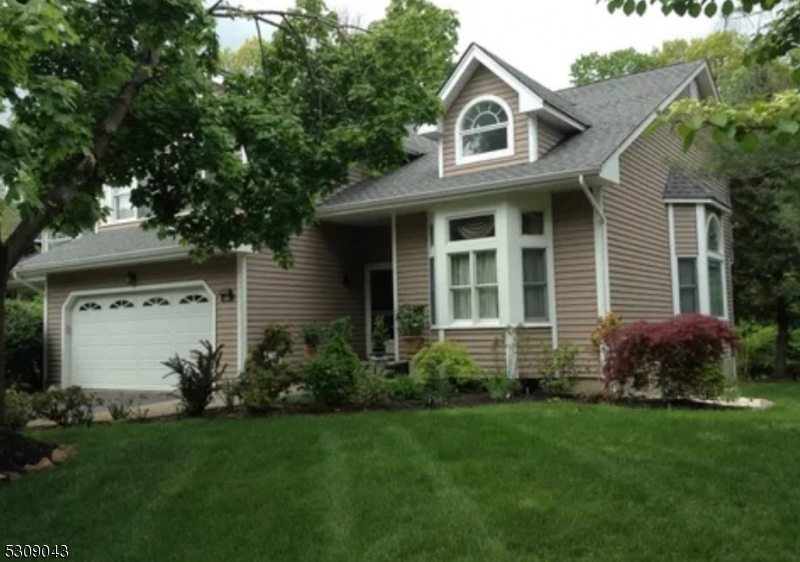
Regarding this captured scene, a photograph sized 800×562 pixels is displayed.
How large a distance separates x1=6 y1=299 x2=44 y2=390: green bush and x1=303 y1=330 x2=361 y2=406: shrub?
9.71 m

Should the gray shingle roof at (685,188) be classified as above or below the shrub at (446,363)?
above

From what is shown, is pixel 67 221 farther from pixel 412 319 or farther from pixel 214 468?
pixel 412 319

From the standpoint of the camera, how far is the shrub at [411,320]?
1276 centimetres

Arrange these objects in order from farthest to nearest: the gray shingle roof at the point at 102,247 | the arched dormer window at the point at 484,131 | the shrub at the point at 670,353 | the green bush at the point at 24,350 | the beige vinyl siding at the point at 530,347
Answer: the green bush at the point at 24,350
the gray shingle roof at the point at 102,247
the arched dormer window at the point at 484,131
the beige vinyl siding at the point at 530,347
the shrub at the point at 670,353

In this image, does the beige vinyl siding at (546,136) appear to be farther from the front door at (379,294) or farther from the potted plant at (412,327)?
the front door at (379,294)

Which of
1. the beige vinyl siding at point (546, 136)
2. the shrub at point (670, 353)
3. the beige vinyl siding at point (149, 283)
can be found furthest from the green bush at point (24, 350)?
the shrub at point (670, 353)

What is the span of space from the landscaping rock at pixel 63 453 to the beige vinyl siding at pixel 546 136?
8413 millimetres

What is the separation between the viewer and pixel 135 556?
4324 millimetres

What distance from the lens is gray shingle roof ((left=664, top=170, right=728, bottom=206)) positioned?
13641 millimetres

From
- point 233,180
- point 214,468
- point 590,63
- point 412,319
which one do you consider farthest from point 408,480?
point 590,63

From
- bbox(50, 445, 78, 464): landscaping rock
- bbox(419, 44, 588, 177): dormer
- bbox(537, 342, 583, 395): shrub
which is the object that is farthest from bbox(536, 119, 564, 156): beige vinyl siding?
bbox(50, 445, 78, 464): landscaping rock

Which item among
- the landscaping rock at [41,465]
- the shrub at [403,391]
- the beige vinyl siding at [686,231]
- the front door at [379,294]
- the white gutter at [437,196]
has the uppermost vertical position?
the white gutter at [437,196]

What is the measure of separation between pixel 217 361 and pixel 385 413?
8.95ft

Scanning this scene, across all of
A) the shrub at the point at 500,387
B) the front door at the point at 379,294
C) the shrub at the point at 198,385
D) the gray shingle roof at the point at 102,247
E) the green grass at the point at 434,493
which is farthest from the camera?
the front door at the point at 379,294
